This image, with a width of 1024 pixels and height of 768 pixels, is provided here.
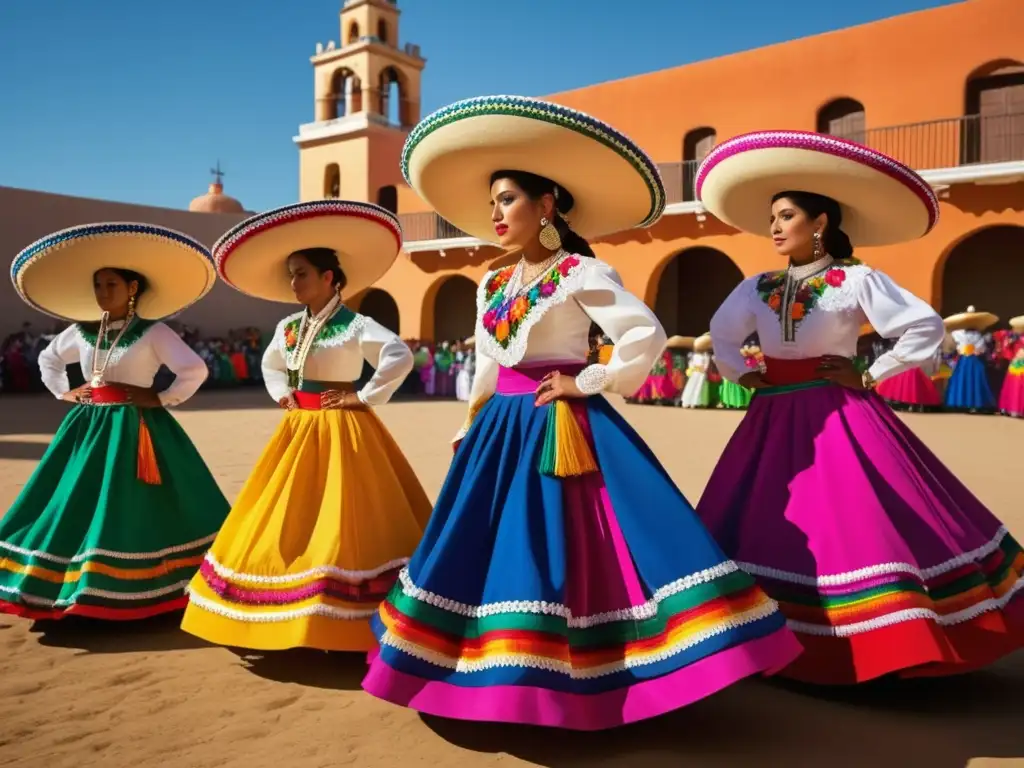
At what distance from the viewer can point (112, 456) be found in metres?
4.17

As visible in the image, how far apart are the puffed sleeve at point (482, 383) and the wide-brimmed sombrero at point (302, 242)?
107cm

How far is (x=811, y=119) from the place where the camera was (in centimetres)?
1802

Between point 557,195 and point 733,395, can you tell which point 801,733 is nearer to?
point 557,195

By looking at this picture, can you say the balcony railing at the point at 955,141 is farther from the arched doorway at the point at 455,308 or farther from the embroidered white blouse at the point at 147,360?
the embroidered white blouse at the point at 147,360

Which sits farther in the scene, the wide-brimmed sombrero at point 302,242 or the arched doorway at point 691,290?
the arched doorway at point 691,290

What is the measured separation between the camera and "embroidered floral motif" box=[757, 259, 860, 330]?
3.48 m

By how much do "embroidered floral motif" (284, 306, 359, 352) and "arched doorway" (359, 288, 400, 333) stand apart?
24.2 meters

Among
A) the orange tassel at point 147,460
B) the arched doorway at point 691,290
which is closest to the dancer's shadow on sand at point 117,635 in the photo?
the orange tassel at point 147,460

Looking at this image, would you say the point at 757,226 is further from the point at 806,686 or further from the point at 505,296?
the point at 806,686

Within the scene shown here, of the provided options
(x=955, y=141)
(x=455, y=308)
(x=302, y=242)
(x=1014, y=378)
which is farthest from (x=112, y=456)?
(x=455, y=308)

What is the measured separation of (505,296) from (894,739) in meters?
2.00

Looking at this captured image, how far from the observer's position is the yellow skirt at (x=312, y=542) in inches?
135

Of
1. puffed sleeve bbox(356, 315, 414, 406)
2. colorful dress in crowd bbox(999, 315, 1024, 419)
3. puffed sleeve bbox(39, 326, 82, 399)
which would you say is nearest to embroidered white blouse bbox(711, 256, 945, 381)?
puffed sleeve bbox(356, 315, 414, 406)

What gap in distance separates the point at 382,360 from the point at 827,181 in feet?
6.89
